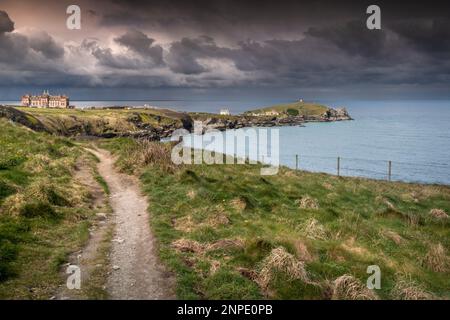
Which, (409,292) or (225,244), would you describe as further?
(225,244)

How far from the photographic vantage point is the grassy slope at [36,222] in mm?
10805

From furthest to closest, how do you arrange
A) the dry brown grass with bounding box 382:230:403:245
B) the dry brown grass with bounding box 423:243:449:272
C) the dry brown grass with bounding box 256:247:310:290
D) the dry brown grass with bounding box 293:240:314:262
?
the dry brown grass with bounding box 382:230:403:245 → the dry brown grass with bounding box 423:243:449:272 → the dry brown grass with bounding box 293:240:314:262 → the dry brown grass with bounding box 256:247:310:290

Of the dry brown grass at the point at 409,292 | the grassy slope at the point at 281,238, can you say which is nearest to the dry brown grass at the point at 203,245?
the grassy slope at the point at 281,238

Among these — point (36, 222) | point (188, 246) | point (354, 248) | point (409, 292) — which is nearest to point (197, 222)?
point (188, 246)

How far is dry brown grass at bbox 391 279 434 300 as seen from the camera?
10961 mm

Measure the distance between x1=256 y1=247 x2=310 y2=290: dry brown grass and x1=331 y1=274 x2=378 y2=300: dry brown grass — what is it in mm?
892

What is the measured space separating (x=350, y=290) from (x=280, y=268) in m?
2.13

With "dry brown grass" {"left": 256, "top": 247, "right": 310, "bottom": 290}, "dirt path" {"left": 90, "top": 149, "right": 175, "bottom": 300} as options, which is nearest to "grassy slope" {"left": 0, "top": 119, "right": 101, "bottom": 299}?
"dirt path" {"left": 90, "top": 149, "right": 175, "bottom": 300}

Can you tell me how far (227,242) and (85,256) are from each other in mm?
5119

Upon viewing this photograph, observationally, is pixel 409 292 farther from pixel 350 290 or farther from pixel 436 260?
pixel 436 260

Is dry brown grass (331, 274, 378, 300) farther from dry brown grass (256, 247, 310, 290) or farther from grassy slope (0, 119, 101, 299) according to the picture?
Answer: grassy slope (0, 119, 101, 299)

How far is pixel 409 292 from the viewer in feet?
36.3
